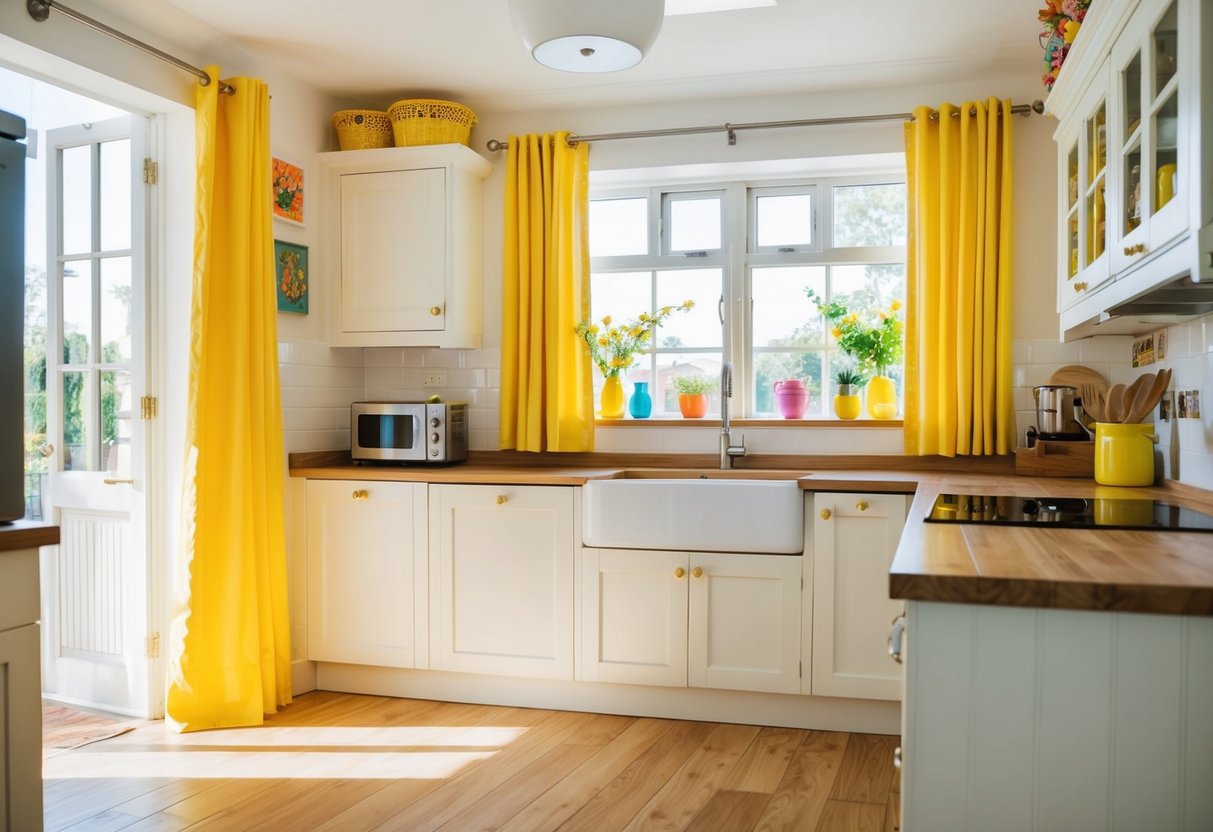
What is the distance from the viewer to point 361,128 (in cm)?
391

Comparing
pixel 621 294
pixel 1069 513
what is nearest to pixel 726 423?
pixel 621 294

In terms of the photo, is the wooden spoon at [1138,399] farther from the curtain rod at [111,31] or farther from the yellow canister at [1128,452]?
the curtain rod at [111,31]

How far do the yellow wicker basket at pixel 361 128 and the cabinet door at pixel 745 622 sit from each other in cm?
210

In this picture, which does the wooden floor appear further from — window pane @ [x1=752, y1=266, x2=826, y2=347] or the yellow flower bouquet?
window pane @ [x1=752, y1=266, x2=826, y2=347]

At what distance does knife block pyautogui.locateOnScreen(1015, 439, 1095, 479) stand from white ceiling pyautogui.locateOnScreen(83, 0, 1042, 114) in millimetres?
1334

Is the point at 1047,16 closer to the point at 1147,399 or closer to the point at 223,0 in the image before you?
the point at 1147,399

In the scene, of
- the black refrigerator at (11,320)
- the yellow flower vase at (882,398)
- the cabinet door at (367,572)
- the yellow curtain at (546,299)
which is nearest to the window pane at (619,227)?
the yellow curtain at (546,299)

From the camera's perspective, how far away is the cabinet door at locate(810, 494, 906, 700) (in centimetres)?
316

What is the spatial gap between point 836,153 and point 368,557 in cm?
234

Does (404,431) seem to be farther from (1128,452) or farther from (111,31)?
(1128,452)

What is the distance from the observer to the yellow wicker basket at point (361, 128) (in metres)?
3.91

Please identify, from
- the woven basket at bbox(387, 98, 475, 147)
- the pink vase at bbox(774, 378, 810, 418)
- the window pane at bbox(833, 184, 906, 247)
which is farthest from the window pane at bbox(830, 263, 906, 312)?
the woven basket at bbox(387, 98, 475, 147)

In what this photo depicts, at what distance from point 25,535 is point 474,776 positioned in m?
1.59

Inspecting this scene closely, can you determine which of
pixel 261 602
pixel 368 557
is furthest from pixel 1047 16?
pixel 261 602
